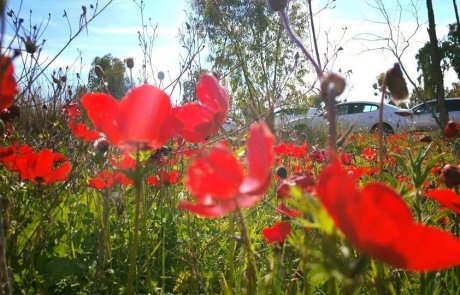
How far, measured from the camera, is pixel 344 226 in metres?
0.39

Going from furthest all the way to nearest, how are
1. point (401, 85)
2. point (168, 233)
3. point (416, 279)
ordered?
point (168, 233) < point (416, 279) < point (401, 85)

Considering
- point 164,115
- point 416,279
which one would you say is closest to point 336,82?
point 164,115

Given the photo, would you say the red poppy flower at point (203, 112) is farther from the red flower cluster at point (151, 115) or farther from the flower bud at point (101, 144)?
the flower bud at point (101, 144)

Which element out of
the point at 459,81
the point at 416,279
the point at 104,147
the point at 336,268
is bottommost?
the point at 416,279

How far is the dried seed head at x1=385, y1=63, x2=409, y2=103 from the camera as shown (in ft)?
2.85

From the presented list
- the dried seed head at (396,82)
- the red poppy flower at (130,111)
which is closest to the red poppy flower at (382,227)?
the red poppy flower at (130,111)

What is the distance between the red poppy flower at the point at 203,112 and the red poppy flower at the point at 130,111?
5cm

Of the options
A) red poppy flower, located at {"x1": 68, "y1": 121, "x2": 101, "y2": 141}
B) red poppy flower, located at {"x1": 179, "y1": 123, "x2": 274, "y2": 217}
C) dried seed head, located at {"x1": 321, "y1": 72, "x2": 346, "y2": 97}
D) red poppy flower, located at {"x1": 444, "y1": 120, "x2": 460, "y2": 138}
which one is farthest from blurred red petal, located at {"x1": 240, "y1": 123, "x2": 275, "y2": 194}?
red poppy flower, located at {"x1": 444, "y1": 120, "x2": 460, "y2": 138}

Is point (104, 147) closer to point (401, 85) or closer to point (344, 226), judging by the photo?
point (401, 85)

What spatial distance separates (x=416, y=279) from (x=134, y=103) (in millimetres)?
1339

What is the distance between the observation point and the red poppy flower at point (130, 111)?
681mm

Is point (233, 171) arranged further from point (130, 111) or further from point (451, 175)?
point (451, 175)

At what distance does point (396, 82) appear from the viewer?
0.87 metres

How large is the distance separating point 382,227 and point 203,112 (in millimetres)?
435
